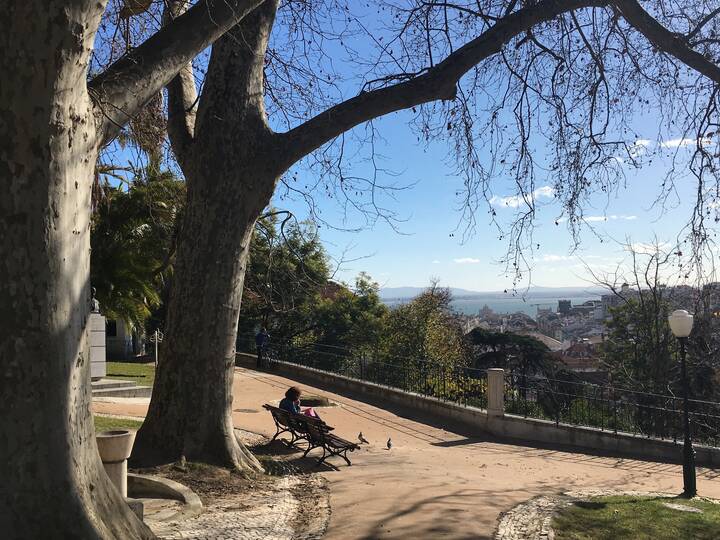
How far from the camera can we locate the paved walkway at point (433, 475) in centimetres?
639

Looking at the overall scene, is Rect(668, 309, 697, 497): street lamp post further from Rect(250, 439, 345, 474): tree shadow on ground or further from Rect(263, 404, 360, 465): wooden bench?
Rect(250, 439, 345, 474): tree shadow on ground

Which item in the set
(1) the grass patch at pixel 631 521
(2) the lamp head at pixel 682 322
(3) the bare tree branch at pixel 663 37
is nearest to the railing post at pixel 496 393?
(2) the lamp head at pixel 682 322

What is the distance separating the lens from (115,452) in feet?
18.6

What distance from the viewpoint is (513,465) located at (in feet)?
35.9

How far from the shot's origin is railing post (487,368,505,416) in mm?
13859

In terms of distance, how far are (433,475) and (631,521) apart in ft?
8.77

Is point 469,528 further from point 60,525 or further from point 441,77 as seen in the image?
point 441,77

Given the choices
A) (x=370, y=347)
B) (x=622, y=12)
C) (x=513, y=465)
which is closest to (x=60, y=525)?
(x=513, y=465)

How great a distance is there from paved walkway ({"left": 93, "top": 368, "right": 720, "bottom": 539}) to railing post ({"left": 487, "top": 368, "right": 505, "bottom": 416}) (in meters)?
0.88

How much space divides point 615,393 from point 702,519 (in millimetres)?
6678

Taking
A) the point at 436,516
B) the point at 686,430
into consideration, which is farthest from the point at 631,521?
the point at 686,430

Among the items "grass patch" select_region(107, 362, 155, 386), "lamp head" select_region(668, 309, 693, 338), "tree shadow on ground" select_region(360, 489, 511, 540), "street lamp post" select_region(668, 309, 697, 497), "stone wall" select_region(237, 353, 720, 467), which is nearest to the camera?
"tree shadow on ground" select_region(360, 489, 511, 540)

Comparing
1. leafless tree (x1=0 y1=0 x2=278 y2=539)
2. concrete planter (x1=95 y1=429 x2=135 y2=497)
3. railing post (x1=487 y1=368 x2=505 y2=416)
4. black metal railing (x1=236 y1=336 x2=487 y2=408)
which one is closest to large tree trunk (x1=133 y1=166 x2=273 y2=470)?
concrete planter (x1=95 y1=429 x2=135 y2=497)

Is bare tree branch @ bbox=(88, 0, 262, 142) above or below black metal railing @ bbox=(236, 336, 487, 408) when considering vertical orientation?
above
